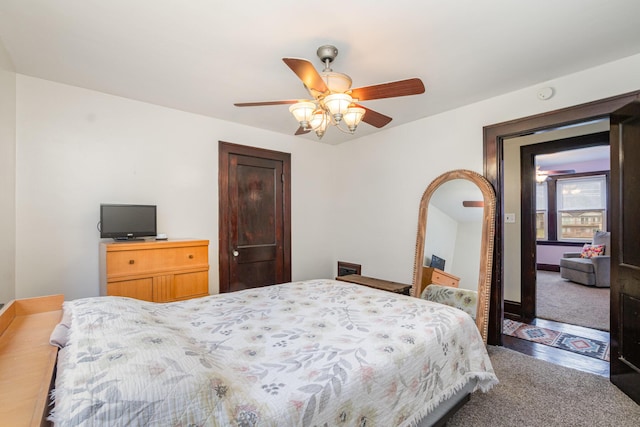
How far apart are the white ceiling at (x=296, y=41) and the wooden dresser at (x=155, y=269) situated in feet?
4.69

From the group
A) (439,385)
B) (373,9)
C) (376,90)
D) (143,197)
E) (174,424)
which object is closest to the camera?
(174,424)

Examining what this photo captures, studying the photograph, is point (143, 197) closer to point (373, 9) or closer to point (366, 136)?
point (373, 9)

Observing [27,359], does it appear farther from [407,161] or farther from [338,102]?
[407,161]

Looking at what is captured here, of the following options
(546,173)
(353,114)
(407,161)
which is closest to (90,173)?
(353,114)

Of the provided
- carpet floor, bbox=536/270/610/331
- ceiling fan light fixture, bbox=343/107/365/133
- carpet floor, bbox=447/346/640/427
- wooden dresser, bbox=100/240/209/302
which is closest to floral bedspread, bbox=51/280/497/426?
carpet floor, bbox=447/346/640/427

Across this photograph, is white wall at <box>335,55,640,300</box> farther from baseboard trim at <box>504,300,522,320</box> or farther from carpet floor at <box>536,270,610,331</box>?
carpet floor at <box>536,270,610,331</box>

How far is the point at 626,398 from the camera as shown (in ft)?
6.70

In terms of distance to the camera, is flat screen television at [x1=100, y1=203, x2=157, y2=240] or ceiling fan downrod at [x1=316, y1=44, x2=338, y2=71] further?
flat screen television at [x1=100, y1=203, x2=157, y2=240]

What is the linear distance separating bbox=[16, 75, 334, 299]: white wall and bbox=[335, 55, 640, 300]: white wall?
1.77 meters

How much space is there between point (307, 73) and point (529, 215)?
3.60 m

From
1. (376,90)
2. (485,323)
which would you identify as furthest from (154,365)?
(485,323)

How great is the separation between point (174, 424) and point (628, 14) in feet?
9.80

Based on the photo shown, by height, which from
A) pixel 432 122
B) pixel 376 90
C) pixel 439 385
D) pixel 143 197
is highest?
pixel 432 122

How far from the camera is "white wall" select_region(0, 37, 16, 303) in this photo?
6.73ft
